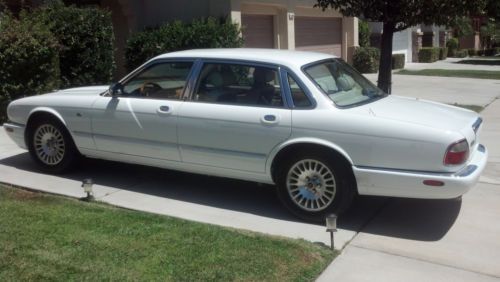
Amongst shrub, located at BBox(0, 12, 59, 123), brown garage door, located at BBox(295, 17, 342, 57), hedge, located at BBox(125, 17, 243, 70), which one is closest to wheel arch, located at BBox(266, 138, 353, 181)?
shrub, located at BBox(0, 12, 59, 123)

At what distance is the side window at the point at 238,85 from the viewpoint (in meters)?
5.69

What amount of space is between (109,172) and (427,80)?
16.3 meters

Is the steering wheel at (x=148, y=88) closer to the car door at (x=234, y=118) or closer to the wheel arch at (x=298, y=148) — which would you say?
the car door at (x=234, y=118)

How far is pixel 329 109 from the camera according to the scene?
531 centimetres

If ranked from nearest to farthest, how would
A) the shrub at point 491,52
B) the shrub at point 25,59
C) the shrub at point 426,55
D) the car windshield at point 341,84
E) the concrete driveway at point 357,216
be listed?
the concrete driveway at point 357,216, the car windshield at point 341,84, the shrub at point 25,59, the shrub at point 426,55, the shrub at point 491,52

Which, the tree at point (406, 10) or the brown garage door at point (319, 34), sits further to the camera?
the brown garage door at point (319, 34)

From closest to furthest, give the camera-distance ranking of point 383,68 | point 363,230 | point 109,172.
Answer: point 363,230, point 109,172, point 383,68

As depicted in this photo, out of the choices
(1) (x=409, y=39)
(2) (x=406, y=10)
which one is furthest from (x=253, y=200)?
(1) (x=409, y=39)

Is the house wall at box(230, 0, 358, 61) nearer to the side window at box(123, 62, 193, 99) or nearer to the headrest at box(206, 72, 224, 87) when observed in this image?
the side window at box(123, 62, 193, 99)

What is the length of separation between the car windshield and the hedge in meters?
6.99

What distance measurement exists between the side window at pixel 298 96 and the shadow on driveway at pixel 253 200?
1057 millimetres

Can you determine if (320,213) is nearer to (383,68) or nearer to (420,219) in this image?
(420,219)

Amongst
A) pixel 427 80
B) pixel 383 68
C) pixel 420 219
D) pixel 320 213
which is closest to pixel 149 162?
pixel 320 213

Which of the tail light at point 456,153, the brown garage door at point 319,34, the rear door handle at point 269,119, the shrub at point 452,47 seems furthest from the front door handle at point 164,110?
the shrub at point 452,47
